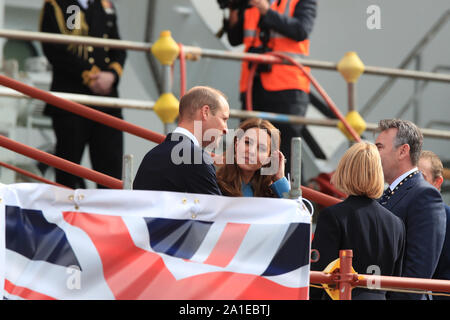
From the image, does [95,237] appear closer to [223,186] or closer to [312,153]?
[223,186]

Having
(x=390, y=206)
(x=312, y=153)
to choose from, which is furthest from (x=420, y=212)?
(x=312, y=153)

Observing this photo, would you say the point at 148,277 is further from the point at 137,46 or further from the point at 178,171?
the point at 137,46

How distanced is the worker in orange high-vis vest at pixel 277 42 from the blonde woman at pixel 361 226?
2554 millimetres

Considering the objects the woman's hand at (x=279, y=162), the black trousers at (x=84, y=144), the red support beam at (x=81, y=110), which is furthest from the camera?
the black trousers at (x=84, y=144)

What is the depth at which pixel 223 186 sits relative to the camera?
14.6 ft

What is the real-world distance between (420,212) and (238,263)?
1.26 meters

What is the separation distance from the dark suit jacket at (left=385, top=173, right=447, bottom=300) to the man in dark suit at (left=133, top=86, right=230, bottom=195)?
827mm

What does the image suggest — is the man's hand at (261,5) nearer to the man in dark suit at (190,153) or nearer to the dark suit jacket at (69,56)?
the dark suit jacket at (69,56)

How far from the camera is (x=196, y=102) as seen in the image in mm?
4266

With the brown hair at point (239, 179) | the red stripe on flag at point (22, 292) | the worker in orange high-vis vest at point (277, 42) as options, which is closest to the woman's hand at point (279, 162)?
the brown hair at point (239, 179)

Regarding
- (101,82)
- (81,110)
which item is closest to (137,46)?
(101,82)

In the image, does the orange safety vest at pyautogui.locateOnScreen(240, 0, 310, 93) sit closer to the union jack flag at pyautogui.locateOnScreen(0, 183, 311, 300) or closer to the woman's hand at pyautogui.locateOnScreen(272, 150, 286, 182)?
the woman's hand at pyautogui.locateOnScreen(272, 150, 286, 182)

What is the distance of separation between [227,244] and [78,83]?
3.50 meters

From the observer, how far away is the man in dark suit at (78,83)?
636cm
